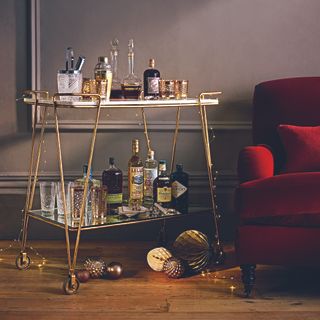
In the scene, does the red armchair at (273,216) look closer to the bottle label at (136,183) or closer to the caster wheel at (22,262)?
the bottle label at (136,183)

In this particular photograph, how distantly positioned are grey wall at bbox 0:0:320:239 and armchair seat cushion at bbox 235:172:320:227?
969mm

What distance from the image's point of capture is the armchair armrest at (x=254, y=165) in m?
2.84

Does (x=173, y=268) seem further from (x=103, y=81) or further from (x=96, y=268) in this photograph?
(x=103, y=81)

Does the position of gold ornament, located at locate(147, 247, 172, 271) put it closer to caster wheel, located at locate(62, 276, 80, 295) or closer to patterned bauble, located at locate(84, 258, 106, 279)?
patterned bauble, located at locate(84, 258, 106, 279)

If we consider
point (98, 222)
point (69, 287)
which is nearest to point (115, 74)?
point (98, 222)

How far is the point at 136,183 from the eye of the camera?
3166 mm

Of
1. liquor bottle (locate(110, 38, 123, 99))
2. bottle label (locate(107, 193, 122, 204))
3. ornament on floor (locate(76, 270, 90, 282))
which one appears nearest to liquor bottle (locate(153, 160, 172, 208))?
bottle label (locate(107, 193, 122, 204))

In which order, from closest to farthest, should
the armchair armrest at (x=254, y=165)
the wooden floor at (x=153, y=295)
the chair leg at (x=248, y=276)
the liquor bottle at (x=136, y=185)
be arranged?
the wooden floor at (x=153, y=295)
the chair leg at (x=248, y=276)
the armchair armrest at (x=254, y=165)
the liquor bottle at (x=136, y=185)

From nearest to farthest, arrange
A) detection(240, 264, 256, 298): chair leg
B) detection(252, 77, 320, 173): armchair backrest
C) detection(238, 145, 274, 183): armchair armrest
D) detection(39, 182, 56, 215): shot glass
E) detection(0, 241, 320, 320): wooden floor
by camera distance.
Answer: detection(0, 241, 320, 320): wooden floor
detection(240, 264, 256, 298): chair leg
detection(238, 145, 274, 183): armchair armrest
detection(39, 182, 56, 215): shot glass
detection(252, 77, 320, 173): armchair backrest

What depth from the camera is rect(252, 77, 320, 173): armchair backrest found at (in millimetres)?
3307

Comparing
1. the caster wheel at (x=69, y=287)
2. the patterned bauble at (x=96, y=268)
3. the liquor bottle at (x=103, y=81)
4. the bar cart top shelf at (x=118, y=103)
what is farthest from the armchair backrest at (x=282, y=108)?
the caster wheel at (x=69, y=287)

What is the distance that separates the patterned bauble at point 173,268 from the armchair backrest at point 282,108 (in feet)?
2.30

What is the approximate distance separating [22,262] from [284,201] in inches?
47.1

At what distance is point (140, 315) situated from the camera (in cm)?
251
